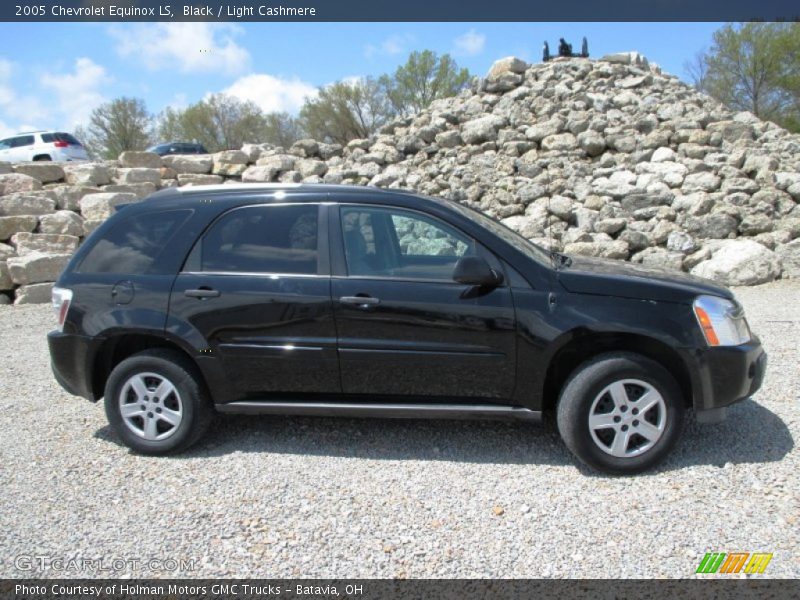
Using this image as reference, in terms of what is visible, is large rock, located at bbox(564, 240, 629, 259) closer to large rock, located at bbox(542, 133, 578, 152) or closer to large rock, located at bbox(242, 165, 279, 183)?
large rock, located at bbox(542, 133, 578, 152)

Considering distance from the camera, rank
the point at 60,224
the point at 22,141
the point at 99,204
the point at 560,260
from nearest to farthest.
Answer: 1. the point at 560,260
2. the point at 60,224
3. the point at 99,204
4. the point at 22,141

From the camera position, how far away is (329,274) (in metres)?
4.18

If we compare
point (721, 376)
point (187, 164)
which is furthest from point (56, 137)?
point (721, 376)

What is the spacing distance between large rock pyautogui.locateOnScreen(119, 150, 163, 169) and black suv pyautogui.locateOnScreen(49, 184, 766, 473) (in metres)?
15.2

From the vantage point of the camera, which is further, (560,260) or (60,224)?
(60,224)

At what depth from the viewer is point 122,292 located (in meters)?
4.31

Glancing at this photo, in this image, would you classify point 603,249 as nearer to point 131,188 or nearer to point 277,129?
point 131,188

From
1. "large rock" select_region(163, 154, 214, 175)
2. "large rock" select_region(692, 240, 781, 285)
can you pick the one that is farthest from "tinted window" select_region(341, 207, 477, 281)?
"large rock" select_region(163, 154, 214, 175)

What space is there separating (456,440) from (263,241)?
193cm

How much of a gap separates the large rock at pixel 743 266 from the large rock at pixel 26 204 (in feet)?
44.1

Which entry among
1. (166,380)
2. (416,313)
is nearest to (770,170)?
(416,313)

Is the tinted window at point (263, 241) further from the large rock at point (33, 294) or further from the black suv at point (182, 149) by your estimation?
the black suv at point (182, 149)

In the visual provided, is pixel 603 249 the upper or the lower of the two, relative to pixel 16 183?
lower

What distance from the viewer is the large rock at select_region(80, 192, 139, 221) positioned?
14.2 metres
